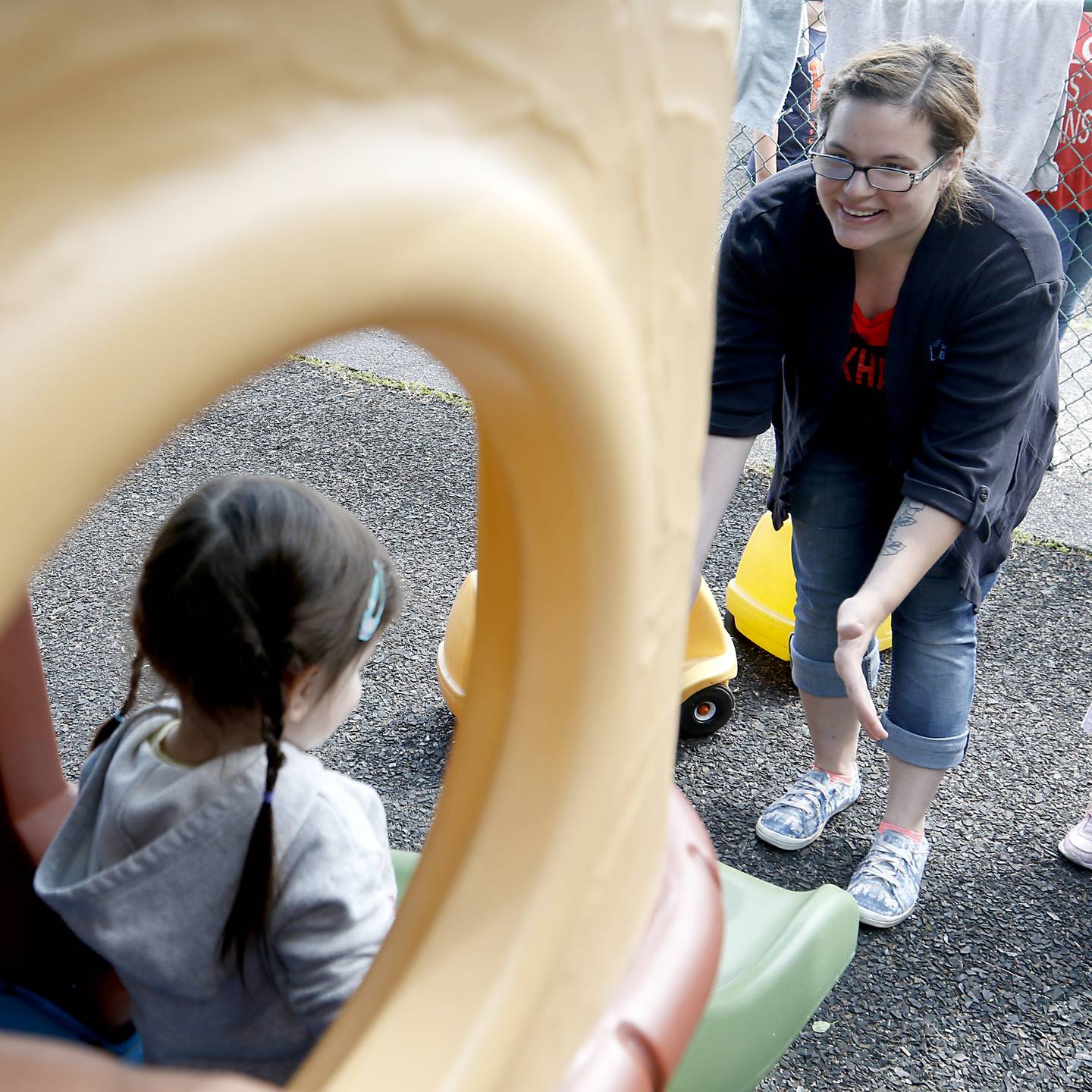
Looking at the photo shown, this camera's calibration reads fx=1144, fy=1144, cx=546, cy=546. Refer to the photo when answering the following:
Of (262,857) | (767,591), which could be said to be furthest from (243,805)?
(767,591)

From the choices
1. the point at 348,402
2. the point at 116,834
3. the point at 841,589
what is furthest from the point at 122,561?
the point at 116,834

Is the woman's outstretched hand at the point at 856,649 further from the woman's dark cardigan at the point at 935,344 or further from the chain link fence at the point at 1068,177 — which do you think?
the chain link fence at the point at 1068,177

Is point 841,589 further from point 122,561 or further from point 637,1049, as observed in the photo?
point 122,561

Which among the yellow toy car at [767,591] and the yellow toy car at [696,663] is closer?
the yellow toy car at [696,663]

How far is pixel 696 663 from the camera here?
226 cm

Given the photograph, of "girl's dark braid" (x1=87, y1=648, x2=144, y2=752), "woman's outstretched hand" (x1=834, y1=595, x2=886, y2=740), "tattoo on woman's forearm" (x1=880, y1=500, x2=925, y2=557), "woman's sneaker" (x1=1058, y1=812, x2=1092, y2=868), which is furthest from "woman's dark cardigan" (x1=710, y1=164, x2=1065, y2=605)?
"girl's dark braid" (x1=87, y1=648, x2=144, y2=752)

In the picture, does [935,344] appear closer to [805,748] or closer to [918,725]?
[918,725]

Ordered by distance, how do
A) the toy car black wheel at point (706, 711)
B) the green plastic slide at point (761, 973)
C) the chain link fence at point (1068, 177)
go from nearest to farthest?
the green plastic slide at point (761, 973) → the toy car black wheel at point (706, 711) → the chain link fence at point (1068, 177)

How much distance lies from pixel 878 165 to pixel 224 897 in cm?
114

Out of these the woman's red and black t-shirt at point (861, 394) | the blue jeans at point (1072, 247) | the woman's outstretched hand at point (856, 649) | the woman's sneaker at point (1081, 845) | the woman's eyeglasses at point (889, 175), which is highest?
the woman's eyeglasses at point (889, 175)

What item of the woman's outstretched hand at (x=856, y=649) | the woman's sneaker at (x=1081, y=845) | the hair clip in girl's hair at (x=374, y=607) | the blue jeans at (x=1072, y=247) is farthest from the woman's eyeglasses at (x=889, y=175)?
the blue jeans at (x=1072, y=247)

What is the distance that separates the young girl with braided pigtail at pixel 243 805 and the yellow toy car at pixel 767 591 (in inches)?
65.7

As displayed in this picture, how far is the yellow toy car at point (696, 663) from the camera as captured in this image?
2143 mm

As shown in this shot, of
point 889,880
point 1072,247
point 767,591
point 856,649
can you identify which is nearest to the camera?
point 856,649
